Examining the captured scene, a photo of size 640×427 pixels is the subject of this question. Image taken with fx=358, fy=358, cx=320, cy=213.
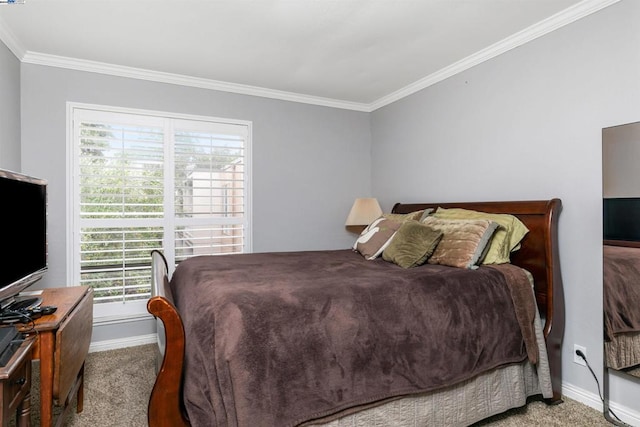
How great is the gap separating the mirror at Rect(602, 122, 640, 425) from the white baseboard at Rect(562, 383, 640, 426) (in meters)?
0.08

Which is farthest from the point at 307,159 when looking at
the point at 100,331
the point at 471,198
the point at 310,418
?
the point at 310,418

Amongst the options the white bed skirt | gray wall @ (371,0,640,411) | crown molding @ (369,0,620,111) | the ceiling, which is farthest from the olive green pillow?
crown molding @ (369,0,620,111)

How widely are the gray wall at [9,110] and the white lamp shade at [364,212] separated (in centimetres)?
292

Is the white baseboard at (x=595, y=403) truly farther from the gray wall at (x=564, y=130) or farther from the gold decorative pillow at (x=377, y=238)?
the gold decorative pillow at (x=377, y=238)

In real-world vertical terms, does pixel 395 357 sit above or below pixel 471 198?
below

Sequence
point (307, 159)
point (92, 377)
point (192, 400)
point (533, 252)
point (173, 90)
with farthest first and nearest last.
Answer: point (307, 159) < point (173, 90) < point (92, 377) < point (533, 252) < point (192, 400)

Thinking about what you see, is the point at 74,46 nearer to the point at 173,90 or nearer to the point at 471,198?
the point at 173,90

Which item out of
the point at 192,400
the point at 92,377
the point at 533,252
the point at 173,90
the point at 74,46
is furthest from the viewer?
the point at 173,90

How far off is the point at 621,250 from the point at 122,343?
3772 millimetres

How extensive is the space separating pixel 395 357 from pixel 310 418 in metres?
0.48

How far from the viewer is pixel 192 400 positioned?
142 centimetres

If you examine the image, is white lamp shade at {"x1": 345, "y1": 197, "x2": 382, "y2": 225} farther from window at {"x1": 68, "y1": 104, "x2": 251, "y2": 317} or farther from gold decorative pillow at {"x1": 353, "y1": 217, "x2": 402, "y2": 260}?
window at {"x1": 68, "y1": 104, "x2": 251, "y2": 317}

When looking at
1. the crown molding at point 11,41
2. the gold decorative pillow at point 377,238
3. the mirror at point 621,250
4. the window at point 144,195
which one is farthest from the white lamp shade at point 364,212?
the crown molding at point 11,41

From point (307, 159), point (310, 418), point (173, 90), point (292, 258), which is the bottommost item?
point (310, 418)
